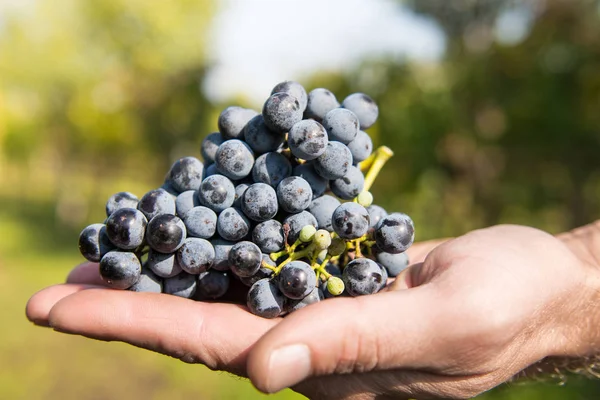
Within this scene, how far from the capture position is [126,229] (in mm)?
1882

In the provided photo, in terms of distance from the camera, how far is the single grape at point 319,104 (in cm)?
213

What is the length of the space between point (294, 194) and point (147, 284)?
2.29 feet

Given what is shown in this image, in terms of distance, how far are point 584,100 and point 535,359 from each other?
26.0ft

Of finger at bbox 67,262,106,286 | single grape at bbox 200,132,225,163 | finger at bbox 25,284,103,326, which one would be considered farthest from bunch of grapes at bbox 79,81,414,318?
finger at bbox 67,262,106,286

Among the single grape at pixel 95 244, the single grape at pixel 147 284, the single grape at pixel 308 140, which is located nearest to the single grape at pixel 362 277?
the single grape at pixel 308 140

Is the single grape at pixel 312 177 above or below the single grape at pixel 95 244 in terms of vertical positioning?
above

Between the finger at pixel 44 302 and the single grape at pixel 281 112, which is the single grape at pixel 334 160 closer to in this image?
the single grape at pixel 281 112

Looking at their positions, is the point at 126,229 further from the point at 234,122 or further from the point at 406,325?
the point at 406,325

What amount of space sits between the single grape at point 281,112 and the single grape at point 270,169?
4.8 inches

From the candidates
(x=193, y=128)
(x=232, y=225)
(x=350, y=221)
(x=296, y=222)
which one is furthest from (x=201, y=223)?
(x=193, y=128)

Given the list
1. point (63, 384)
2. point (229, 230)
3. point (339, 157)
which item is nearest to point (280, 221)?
point (229, 230)

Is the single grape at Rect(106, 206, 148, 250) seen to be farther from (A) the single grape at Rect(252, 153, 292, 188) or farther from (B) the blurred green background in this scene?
(B) the blurred green background

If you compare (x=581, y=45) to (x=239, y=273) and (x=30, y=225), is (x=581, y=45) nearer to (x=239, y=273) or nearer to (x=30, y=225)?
(x=239, y=273)

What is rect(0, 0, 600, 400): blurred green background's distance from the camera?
20.4 feet
